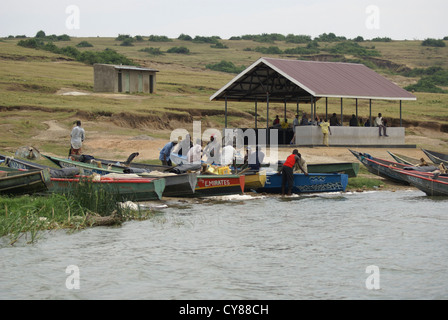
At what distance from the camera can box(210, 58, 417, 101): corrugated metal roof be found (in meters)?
34.7

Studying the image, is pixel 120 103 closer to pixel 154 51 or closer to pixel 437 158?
pixel 437 158

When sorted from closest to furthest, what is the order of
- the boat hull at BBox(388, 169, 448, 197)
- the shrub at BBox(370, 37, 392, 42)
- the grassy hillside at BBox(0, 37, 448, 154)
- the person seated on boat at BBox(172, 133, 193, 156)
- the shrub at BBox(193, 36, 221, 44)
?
the boat hull at BBox(388, 169, 448, 197)
the person seated on boat at BBox(172, 133, 193, 156)
the grassy hillside at BBox(0, 37, 448, 154)
the shrub at BBox(193, 36, 221, 44)
the shrub at BBox(370, 37, 392, 42)

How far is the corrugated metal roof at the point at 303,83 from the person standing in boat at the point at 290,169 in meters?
9.13

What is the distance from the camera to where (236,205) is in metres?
22.8

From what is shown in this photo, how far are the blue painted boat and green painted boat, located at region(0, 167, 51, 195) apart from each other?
9103 millimetres

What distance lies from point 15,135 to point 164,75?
144 feet

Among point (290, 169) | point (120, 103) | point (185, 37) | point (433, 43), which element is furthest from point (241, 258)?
point (185, 37)

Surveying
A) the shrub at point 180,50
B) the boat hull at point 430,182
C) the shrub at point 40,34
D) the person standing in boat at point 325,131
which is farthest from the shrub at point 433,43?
the boat hull at point 430,182

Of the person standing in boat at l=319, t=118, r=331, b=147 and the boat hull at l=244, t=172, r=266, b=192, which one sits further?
the person standing in boat at l=319, t=118, r=331, b=147

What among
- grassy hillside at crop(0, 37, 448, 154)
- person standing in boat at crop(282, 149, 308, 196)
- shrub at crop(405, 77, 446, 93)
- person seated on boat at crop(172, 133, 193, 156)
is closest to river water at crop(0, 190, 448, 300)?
person standing in boat at crop(282, 149, 308, 196)

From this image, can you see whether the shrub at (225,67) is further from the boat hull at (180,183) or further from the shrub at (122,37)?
the boat hull at (180,183)

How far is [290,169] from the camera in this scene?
24672 mm

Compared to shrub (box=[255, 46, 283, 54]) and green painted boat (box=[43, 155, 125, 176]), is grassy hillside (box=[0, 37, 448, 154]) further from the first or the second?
shrub (box=[255, 46, 283, 54])

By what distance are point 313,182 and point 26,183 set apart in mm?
10805
